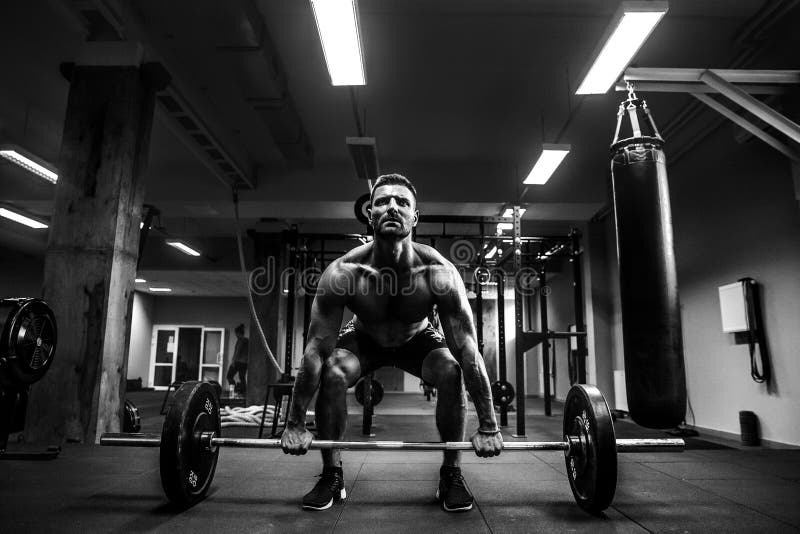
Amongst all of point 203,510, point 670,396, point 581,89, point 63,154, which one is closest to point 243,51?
point 63,154

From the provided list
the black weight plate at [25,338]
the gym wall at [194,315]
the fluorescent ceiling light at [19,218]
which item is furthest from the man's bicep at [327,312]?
the gym wall at [194,315]

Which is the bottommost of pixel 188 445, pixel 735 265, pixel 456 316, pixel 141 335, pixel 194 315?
pixel 188 445

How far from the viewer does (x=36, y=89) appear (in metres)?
4.56

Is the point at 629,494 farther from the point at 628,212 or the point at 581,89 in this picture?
the point at 581,89

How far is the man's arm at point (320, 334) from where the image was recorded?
186cm

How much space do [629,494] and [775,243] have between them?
10.0 feet

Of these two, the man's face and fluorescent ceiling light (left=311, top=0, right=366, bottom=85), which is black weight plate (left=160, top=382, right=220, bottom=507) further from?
fluorescent ceiling light (left=311, top=0, right=366, bottom=85)

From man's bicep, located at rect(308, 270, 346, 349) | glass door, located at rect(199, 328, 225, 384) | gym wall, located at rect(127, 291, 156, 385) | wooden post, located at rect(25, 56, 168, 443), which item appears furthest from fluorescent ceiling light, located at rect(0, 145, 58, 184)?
glass door, located at rect(199, 328, 225, 384)

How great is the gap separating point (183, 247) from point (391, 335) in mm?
7293

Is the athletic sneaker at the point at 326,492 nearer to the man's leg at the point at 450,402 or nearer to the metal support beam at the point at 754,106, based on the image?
the man's leg at the point at 450,402

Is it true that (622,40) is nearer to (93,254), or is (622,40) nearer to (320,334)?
(320,334)

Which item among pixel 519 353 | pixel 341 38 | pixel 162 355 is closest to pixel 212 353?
pixel 162 355

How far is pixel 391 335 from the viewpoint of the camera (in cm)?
212

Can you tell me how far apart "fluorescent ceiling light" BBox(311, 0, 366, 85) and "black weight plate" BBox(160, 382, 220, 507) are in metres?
2.14
